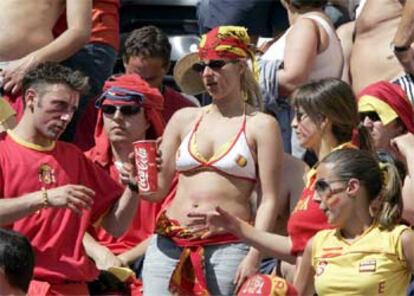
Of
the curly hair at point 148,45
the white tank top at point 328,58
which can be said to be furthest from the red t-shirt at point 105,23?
the white tank top at point 328,58

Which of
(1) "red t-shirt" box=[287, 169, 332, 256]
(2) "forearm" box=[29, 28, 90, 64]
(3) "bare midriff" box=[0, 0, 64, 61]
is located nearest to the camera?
(1) "red t-shirt" box=[287, 169, 332, 256]

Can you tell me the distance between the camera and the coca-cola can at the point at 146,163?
7.65 metres

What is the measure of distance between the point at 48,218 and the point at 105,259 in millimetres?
740

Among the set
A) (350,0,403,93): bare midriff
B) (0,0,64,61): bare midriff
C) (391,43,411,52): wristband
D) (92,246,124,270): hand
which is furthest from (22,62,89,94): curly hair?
(350,0,403,93): bare midriff

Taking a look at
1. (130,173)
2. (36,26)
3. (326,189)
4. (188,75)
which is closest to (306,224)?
Answer: (326,189)

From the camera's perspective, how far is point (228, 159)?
795 centimetres

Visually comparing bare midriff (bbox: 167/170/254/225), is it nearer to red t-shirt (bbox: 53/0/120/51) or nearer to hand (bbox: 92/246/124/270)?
hand (bbox: 92/246/124/270)

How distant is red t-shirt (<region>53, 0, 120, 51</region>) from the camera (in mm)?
9672

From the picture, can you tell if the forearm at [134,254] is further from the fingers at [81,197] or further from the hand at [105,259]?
the fingers at [81,197]

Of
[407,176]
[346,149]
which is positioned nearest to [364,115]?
[407,176]

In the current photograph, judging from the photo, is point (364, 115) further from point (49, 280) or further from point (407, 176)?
point (49, 280)

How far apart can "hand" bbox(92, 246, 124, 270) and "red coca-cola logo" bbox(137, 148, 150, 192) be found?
967 mm

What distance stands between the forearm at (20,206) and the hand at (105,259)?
95cm

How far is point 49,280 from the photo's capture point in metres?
7.89
